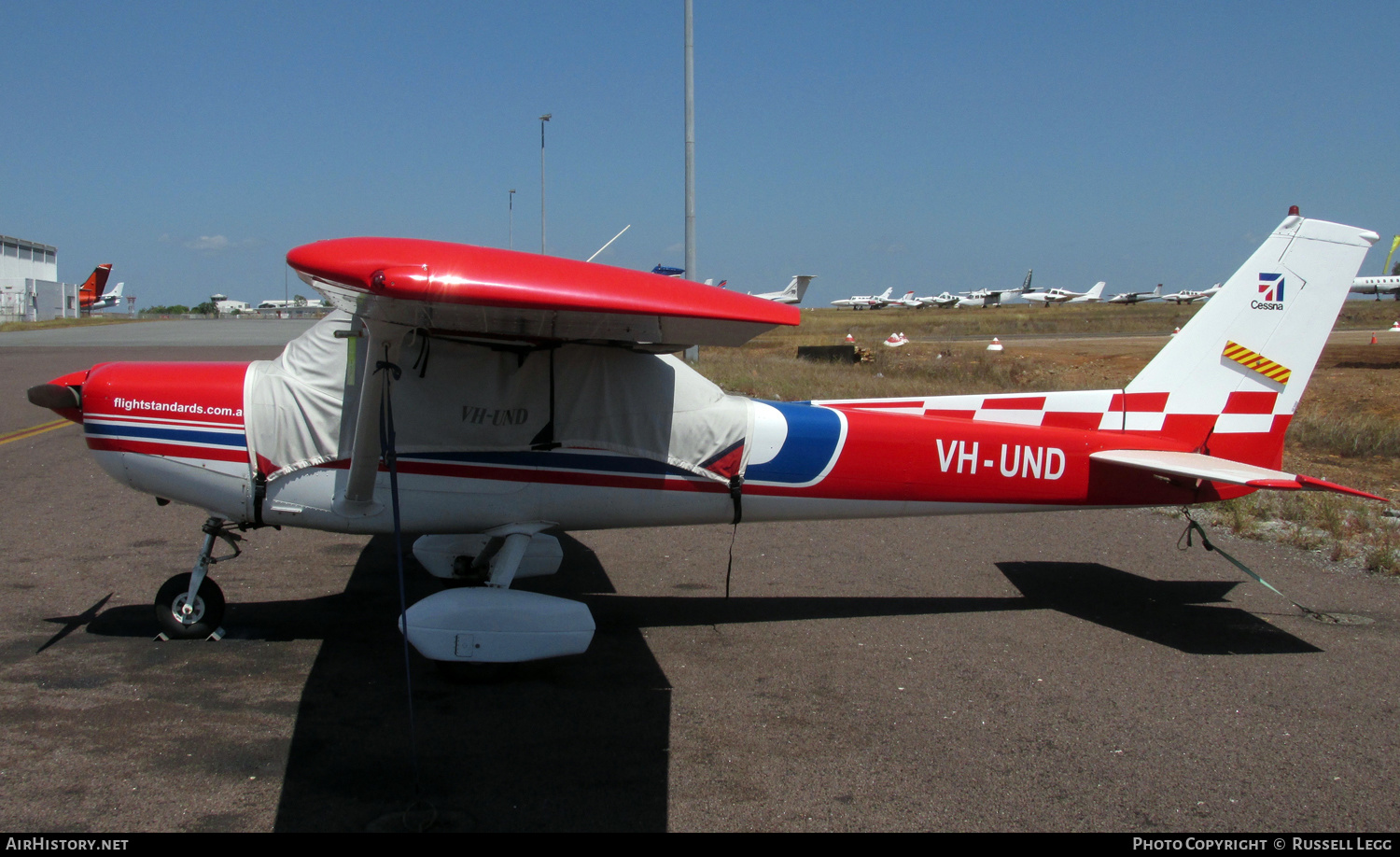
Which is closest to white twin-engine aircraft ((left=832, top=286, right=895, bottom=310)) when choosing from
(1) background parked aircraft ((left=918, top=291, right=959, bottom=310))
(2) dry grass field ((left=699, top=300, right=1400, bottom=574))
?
(1) background parked aircraft ((left=918, top=291, right=959, bottom=310))

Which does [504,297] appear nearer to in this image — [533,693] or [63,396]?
[533,693]

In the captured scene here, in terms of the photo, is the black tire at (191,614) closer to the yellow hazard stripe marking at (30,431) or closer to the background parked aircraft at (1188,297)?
the yellow hazard stripe marking at (30,431)

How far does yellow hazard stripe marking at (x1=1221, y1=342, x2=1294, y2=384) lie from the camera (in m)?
5.68

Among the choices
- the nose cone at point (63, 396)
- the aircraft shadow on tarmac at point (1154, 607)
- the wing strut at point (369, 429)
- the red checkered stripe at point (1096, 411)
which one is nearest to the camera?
the wing strut at point (369, 429)

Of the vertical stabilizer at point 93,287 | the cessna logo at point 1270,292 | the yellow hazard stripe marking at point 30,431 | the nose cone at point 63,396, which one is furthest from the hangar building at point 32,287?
the cessna logo at point 1270,292

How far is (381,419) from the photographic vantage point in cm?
421

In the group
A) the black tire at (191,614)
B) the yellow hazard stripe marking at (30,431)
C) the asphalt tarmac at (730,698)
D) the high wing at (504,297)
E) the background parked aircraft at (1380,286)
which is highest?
the background parked aircraft at (1380,286)

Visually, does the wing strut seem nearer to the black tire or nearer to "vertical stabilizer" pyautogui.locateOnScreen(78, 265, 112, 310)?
the black tire

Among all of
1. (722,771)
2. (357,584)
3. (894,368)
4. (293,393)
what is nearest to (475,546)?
(357,584)

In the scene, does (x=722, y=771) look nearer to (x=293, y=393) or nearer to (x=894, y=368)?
(x=293, y=393)

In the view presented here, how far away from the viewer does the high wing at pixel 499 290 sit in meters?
3.19

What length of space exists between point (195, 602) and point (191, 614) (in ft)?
0.22

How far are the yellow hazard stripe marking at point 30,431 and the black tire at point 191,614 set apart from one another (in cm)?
794

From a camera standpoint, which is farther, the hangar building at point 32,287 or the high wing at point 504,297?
the hangar building at point 32,287
